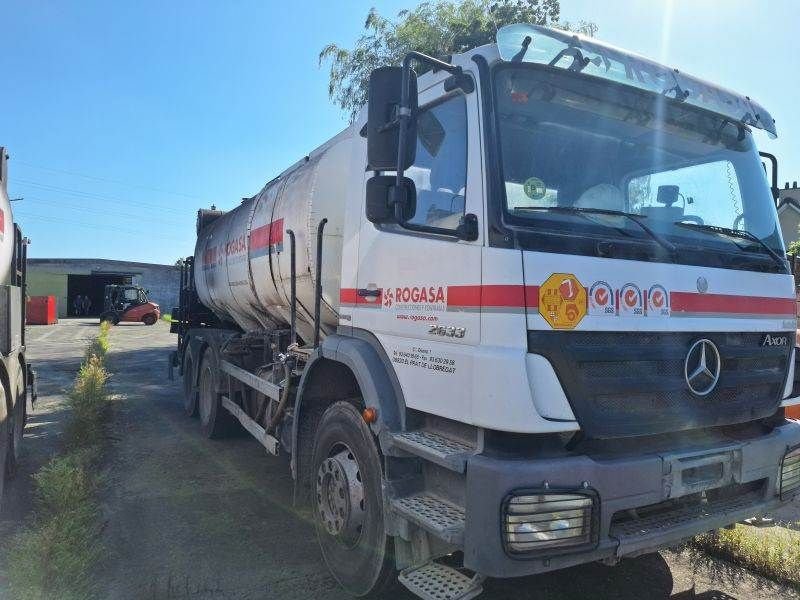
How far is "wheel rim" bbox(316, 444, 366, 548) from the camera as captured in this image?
3494 millimetres

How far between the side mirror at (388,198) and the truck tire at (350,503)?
1237 millimetres

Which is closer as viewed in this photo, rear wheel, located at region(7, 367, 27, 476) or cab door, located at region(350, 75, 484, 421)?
cab door, located at region(350, 75, 484, 421)

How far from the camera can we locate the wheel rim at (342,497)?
349 centimetres

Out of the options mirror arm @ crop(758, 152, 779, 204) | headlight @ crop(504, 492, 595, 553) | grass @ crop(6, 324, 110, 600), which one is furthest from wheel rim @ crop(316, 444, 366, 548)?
mirror arm @ crop(758, 152, 779, 204)

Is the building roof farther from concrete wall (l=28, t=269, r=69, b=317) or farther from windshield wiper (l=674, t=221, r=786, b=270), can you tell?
windshield wiper (l=674, t=221, r=786, b=270)

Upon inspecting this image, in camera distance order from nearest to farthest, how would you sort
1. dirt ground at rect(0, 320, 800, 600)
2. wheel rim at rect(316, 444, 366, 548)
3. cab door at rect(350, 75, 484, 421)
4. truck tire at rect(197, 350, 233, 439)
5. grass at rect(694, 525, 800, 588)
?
cab door at rect(350, 75, 484, 421) → wheel rim at rect(316, 444, 366, 548) → dirt ground at rect(0, 320, 800, 600) → grass at rect(694, 525, 800, 588) → truck tire at rect(197, 350, 233, 439)

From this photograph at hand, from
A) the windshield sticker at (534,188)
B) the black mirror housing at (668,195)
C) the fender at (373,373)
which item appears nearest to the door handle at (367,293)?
the fender at (373,373)

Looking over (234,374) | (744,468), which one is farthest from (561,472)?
(234,374)

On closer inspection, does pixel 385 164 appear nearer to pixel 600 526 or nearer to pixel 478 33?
pixel 600 526

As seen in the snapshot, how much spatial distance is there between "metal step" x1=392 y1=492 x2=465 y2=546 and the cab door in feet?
1.43

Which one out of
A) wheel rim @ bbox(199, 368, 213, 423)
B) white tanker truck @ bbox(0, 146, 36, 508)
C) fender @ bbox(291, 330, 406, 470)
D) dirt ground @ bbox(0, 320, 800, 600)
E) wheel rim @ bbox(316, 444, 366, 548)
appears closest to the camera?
fender @ bbox(291, 330, 406, 470)

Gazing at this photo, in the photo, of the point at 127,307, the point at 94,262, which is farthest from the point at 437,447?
the point at 94,262

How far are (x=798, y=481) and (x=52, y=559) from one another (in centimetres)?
438

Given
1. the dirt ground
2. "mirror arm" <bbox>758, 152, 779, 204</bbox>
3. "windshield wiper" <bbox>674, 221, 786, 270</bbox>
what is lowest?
the dirt ground
